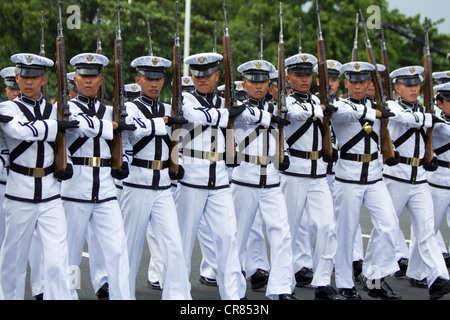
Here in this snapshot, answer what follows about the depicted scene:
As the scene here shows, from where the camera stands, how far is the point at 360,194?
9297mm

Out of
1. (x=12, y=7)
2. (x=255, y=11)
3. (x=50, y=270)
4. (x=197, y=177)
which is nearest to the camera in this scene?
(x=50, y=270)

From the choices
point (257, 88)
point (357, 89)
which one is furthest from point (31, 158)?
point (357, 89)

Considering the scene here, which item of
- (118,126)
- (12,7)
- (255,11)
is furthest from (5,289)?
(255,11)

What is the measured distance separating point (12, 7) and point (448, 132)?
812 inches

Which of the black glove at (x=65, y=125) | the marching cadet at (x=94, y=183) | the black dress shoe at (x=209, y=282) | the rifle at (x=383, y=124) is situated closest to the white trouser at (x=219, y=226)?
the marching cadet at (x=94, y=183)

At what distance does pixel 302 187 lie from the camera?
9.20 meters

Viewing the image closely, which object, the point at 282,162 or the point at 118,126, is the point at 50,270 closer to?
the point at 118,126

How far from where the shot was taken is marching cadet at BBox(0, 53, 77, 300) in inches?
281

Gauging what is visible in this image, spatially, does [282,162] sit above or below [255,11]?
below

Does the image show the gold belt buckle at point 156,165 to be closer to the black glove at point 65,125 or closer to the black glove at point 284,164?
the black glove at point 65,125

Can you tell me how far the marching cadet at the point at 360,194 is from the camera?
919 cm

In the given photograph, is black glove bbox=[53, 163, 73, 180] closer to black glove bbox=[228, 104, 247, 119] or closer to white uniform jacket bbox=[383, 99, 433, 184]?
black glove bbox=[228, 104, 247, 119]

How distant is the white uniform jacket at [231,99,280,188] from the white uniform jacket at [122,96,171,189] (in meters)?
0.99
